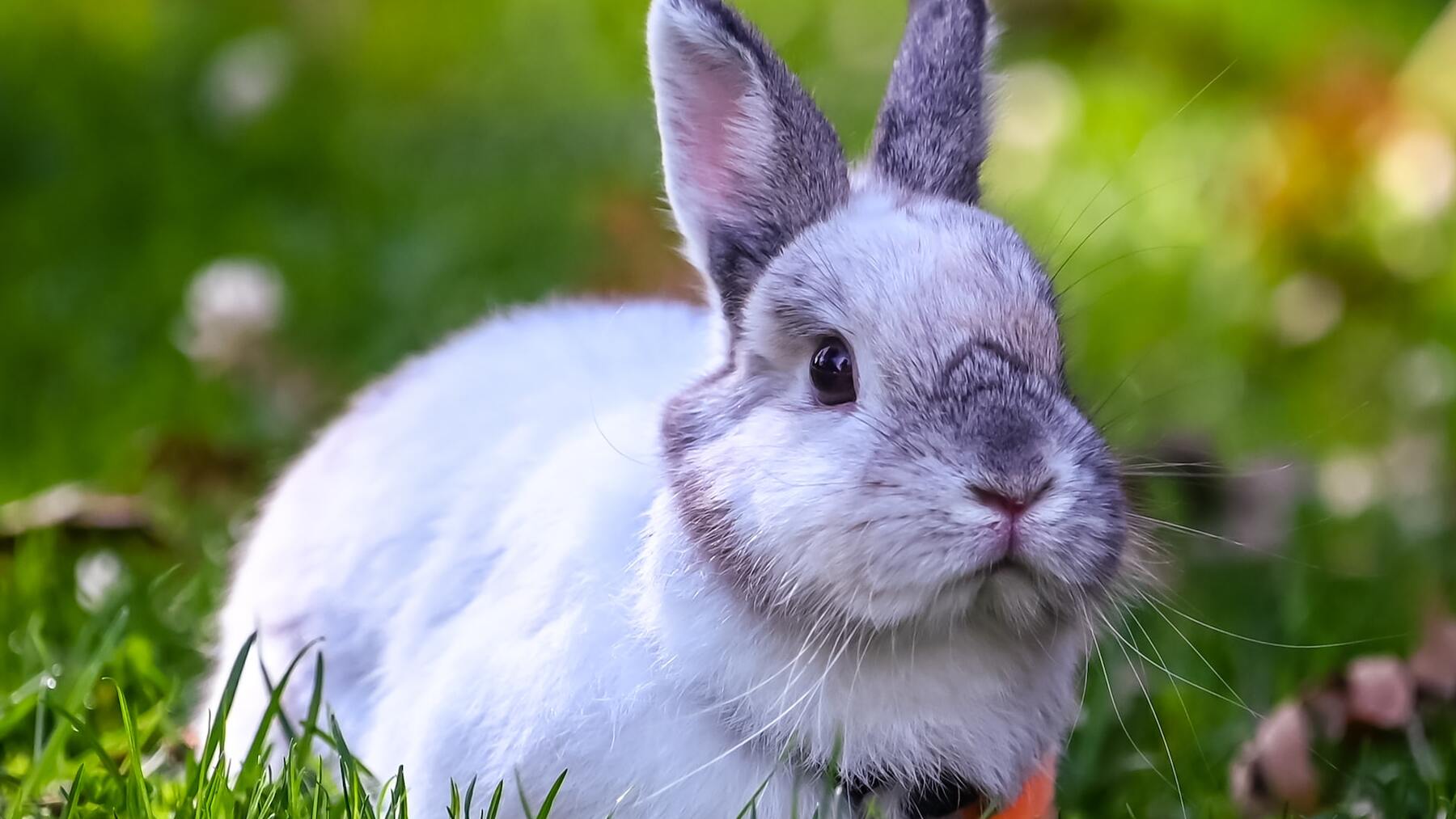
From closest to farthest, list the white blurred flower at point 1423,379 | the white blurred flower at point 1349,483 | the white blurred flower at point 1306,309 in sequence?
1. the white blurred flower at point 1349,483
2. the white blurred flower at point 1423,379
3. the white blurred flower at point 1306,309

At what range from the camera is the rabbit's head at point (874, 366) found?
6.61 ft

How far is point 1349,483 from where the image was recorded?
14.6ft

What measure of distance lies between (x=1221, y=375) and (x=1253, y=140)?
1.69 metres

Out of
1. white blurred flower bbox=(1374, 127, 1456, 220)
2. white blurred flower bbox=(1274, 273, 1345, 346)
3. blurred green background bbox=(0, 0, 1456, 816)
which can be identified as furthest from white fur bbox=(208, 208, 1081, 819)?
white blurred flower bbox=(1374, 127, 1456, 220)

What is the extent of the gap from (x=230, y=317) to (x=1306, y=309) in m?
3.18

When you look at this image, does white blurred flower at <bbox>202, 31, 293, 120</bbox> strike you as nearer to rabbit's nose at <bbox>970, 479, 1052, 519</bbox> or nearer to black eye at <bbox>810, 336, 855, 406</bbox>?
black eye at <bbox>810, 336, 855, 406</bbox>

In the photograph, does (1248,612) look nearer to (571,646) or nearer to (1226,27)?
(571,646)

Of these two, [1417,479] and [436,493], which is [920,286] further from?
[1417,479]

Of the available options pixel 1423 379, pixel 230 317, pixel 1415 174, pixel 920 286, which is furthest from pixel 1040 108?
pixel 920 286

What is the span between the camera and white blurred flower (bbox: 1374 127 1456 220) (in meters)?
5.07

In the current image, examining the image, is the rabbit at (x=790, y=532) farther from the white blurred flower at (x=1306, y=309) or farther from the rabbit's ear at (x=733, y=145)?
the white blurred flower at (x=1306, y=309)

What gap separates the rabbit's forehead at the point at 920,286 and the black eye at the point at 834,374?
0.10ft

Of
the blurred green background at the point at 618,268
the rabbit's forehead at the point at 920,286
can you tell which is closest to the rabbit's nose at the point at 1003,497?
the rabbit's forehead at the point at 920,286

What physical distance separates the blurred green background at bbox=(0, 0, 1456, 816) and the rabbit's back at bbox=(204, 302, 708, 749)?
303 millimetres
